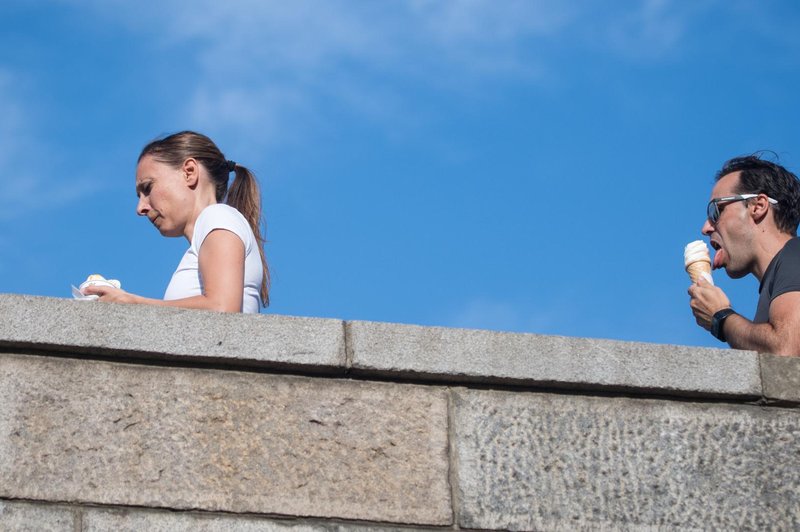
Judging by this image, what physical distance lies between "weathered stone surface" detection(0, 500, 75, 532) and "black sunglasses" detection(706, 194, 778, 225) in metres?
2.74

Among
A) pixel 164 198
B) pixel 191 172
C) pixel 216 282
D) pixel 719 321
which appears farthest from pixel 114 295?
pixel 719 321

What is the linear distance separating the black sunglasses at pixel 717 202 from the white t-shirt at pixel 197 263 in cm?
176

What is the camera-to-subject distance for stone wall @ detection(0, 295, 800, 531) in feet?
12.8

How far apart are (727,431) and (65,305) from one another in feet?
6.64

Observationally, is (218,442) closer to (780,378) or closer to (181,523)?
(181,523)

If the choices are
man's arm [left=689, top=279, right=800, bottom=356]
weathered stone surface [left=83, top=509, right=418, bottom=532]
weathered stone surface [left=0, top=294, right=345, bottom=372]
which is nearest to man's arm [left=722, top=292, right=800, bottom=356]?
man's arm [left=689, top=279, right=800, bottom=356]

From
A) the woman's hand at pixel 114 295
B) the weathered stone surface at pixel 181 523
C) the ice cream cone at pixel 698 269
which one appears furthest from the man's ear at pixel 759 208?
the woman's hand at pixel 114 295

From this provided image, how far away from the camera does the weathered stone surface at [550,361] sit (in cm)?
416

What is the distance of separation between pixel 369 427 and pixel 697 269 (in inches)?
73.2

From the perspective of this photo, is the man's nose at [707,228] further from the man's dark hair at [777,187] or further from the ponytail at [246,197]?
the ponytail at [246,197]

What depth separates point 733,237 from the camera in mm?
5285

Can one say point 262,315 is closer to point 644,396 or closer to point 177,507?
point 177,507

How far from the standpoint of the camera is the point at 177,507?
153 inches

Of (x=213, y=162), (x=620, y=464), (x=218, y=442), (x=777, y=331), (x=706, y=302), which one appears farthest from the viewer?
(x=213, y=162)
